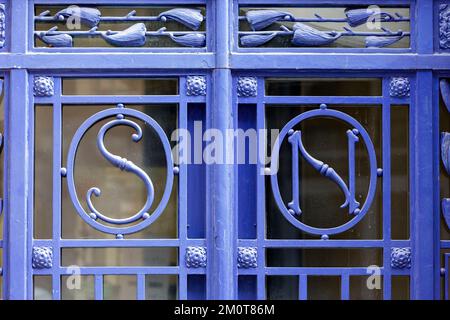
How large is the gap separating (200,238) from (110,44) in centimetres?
123

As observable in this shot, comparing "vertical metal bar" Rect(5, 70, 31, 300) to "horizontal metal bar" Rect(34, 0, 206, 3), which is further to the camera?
"horizontal metal bar" Rect(34, 0, 206, 3)

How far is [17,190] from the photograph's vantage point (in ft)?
24.9

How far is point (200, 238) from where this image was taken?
7.65 m

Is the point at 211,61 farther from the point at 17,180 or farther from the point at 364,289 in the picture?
the point at 364,289

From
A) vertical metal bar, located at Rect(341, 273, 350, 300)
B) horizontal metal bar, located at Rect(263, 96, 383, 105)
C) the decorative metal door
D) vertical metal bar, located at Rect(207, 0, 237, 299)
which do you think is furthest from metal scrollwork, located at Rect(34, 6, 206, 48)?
vertical metal bar, located at Rect(341, 273, 350, 300)

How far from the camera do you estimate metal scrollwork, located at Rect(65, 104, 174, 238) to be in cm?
764

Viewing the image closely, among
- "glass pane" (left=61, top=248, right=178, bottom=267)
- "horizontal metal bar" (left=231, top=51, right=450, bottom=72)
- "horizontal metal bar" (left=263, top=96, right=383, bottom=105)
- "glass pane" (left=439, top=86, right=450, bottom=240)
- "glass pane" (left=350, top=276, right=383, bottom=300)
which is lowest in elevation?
"glass pane" (left=350, top=276, right=383, bottom=300)

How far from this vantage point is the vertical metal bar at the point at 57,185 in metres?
7.63

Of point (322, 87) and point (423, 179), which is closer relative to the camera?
point (423, 179)

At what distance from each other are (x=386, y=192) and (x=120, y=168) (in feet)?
5.03

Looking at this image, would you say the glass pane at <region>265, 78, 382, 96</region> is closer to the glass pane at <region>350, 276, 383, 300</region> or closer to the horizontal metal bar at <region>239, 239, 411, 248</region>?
the horizontal metal bar at <region>239, 239, 411, 248</region>

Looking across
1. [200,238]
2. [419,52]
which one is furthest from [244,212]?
[419,52]

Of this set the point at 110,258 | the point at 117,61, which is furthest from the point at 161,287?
the point at 117,61
